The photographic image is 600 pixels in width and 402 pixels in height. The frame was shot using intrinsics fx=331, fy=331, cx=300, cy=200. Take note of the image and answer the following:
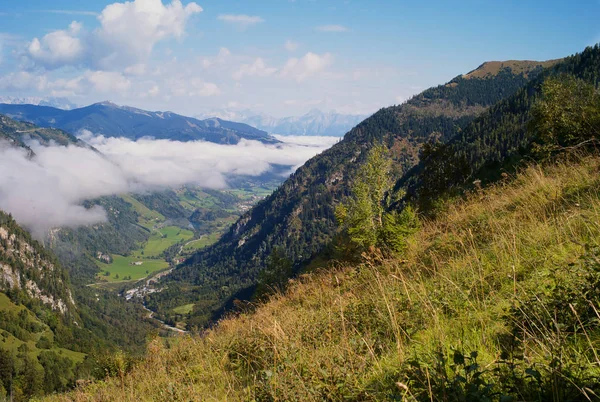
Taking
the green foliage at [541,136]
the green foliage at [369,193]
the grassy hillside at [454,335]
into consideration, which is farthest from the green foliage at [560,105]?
the grassy hillside at [454,335]

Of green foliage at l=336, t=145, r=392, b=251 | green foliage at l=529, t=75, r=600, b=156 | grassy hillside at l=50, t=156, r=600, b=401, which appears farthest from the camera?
green foliage at l=336, t=145, r=392, b=251

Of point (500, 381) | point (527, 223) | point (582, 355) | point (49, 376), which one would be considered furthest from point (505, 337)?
point (49, 376)

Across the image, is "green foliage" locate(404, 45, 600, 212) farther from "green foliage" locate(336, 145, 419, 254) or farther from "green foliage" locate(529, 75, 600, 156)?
"green foliage" locate(336, 145, 419, 254)

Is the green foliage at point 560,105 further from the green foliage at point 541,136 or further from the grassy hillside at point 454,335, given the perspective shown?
the grassy hillside at point 454,335

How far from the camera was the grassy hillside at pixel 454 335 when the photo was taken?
96.1 inches

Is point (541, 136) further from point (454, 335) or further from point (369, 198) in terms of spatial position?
point (454, 335)

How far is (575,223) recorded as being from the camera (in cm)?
500

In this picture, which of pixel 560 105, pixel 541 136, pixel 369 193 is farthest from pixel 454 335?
pixel 560 105

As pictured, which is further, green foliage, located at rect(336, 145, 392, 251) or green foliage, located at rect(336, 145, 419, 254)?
green foliage, located at rect(336, 145, 392, 251)

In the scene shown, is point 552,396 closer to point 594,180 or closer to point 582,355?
point 582,355

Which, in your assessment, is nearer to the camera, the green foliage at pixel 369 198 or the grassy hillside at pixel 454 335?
the grassy hillside at pixel 454 335

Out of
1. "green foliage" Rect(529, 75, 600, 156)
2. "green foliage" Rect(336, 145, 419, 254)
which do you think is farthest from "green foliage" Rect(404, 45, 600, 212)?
"green foliage" Rect(336, 145, 419, 254)

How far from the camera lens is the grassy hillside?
2441 mm

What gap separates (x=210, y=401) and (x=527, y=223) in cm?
603
